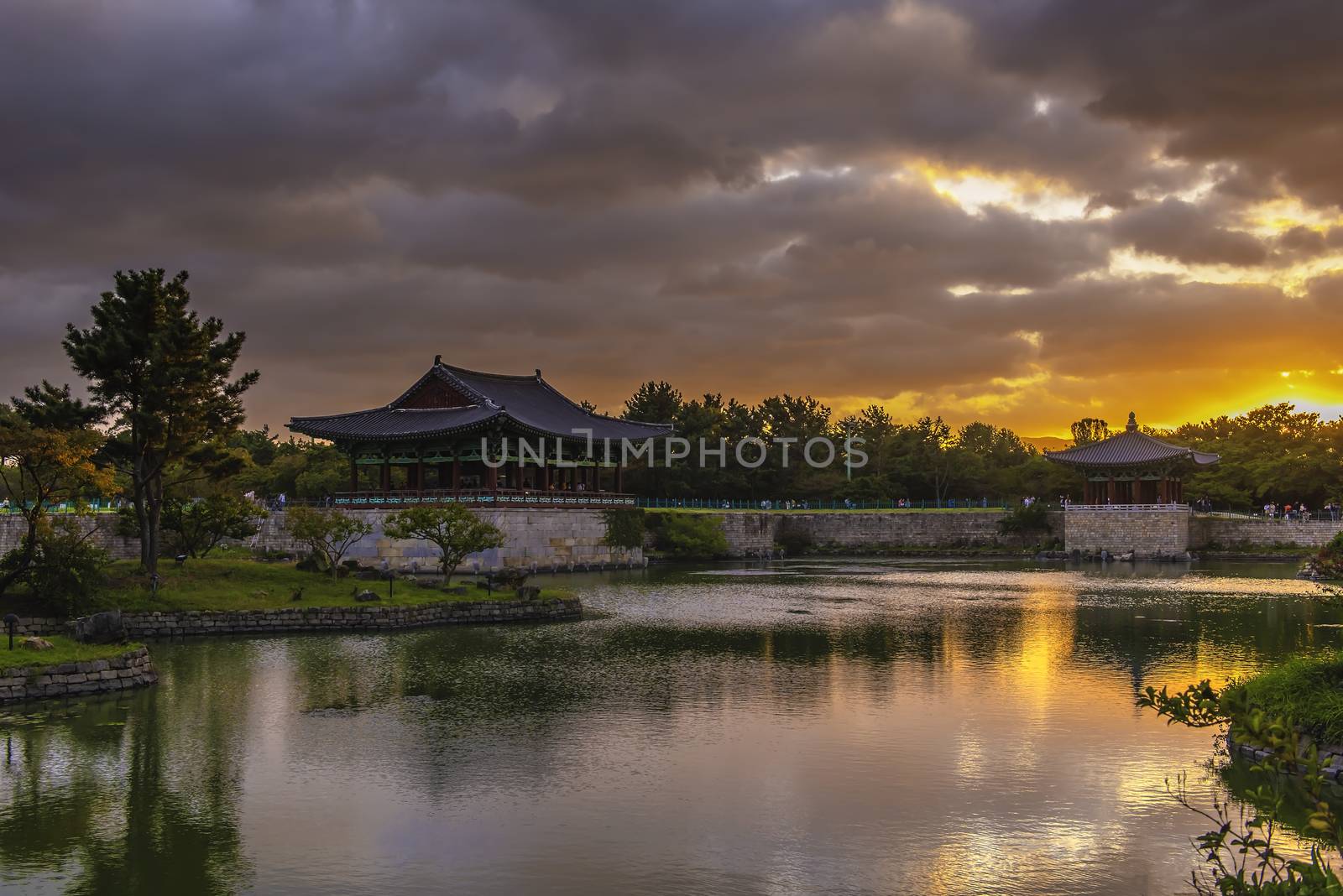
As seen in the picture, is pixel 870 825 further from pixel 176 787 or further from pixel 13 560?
pixel 13 560

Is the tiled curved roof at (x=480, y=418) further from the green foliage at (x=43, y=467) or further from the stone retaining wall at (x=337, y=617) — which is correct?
the green foliage at (x=43, y=467)

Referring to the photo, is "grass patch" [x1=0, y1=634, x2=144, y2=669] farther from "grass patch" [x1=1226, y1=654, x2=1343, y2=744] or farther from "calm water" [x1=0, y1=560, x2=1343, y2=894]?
"grass patch" [x1=1226, y1=654, x2=1343, y2=744]

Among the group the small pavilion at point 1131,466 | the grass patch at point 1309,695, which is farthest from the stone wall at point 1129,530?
the grass patch at point 1309,695

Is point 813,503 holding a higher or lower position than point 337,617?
higher

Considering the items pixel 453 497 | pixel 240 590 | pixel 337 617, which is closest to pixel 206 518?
pixel 240 590

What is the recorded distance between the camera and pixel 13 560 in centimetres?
2698

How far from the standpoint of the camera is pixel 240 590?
3244cm

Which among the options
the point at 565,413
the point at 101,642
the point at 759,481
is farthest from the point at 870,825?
the point at 759,481

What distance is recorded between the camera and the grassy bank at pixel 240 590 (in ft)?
98.7

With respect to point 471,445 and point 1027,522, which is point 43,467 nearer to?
point 471,445

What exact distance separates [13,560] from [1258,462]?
81387 mm

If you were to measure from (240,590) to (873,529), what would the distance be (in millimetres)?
55152

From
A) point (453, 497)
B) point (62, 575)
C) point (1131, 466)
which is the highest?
point (1131, 466)

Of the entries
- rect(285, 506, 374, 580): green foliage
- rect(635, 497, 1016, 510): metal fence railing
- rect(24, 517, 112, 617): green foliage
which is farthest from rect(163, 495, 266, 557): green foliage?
rect(635, 497, 1016, 510): metal fence railing
